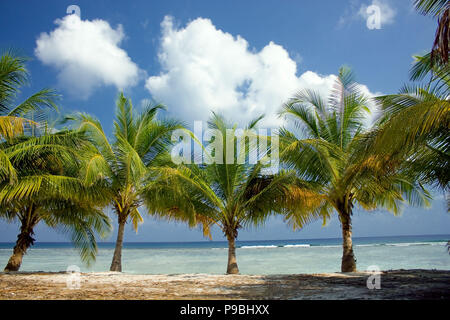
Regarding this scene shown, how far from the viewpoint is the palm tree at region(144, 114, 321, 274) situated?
33.4ft

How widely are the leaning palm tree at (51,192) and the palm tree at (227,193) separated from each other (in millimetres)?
2024

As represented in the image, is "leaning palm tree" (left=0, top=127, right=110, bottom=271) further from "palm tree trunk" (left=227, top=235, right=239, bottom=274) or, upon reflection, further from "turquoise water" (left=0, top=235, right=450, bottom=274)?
"palm tree trunk" (left=227, top=235, right=239, bottom=274)

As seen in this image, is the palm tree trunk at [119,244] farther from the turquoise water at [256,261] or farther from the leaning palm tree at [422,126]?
the leaning palm tree at [422,126]

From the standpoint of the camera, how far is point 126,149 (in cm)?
1002

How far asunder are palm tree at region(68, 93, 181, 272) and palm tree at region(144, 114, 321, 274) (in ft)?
2.40

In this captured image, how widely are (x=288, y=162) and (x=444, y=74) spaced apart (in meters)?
4.37

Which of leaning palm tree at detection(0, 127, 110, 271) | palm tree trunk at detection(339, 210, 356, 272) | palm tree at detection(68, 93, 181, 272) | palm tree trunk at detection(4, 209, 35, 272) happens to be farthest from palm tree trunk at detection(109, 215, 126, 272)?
palm tree trunk at detection(339, 210, 356, 272)

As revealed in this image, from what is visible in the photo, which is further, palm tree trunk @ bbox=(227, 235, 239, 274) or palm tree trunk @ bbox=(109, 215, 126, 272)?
palm tree trunk @ bbox=(109, 215, 126, 272)

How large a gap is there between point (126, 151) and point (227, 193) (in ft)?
11.4

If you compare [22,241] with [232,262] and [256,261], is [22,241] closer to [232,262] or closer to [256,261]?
[232,262]

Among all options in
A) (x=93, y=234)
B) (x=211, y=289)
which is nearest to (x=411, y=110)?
(x=211, y=289)

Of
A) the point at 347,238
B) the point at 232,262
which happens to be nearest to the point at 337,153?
the point at 347,238
